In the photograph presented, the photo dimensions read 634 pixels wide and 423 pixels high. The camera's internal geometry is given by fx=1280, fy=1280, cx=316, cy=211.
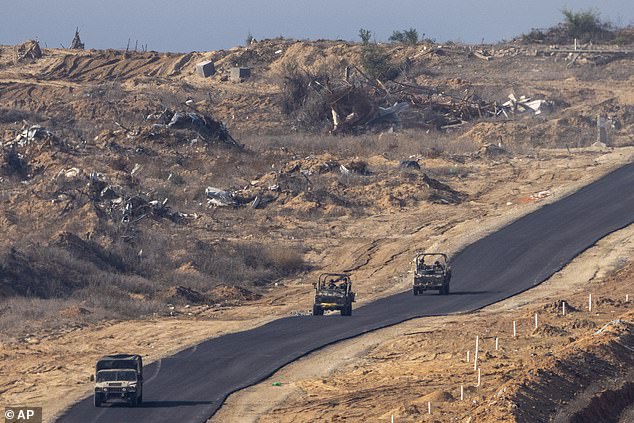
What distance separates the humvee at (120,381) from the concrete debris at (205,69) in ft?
279

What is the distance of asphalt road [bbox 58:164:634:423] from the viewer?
1151 inches

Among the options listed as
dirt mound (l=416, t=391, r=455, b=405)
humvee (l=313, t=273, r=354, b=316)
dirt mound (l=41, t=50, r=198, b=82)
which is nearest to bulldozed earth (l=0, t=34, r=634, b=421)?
dirt mound (l=416, t=391, r=455, b=405)

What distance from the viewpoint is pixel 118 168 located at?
226 feet

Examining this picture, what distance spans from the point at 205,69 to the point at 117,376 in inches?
3375

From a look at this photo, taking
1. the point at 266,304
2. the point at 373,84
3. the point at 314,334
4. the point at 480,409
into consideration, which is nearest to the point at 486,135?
the point at 373,84

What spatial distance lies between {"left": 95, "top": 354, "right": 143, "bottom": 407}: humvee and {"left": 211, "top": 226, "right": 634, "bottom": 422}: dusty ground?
1.96m

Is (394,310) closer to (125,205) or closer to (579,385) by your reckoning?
(579,385)

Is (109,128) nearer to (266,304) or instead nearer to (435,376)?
(266,304)

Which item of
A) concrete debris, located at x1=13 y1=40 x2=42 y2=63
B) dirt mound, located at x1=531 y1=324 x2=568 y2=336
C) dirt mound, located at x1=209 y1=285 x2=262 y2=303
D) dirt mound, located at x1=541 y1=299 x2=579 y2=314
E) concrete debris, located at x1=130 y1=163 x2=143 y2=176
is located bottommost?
dirt mound, located at x1=209 y1=285 x2=262 y2=303

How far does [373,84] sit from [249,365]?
66519 millimetres

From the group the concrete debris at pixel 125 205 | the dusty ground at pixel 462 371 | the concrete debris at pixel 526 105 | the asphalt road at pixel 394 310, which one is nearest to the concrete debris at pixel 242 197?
the concrete debris at pixel 125 205

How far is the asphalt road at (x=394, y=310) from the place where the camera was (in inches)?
1151

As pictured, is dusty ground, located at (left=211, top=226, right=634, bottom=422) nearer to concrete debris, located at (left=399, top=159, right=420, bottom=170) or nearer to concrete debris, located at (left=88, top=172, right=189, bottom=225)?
concrete debris, located at (left=88, top=172, right=189, bottom=225)

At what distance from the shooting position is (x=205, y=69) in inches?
4422
